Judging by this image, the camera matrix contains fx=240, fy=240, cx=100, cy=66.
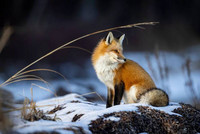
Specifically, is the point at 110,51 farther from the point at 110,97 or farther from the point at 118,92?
the point at 110,97

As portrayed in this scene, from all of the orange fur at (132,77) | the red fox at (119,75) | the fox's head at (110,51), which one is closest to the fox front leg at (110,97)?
the red fox at (119,75)

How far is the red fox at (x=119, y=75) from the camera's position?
13.0 feet

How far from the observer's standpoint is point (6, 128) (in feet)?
5.00

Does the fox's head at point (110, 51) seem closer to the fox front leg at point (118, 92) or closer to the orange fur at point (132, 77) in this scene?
the orange fur at point (132, 77)

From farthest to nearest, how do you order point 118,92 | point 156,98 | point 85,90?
point 85,90
point 118,92
point 156,98

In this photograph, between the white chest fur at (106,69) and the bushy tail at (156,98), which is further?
the white chest fur at (106,69)

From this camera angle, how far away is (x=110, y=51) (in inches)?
163

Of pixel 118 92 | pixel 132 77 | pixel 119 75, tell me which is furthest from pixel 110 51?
pixel 118 92

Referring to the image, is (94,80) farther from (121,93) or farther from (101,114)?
(101,114)

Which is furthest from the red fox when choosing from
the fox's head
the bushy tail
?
the bushy tail

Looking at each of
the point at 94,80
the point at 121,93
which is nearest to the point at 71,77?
the point at 94,80

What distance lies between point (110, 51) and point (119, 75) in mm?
441

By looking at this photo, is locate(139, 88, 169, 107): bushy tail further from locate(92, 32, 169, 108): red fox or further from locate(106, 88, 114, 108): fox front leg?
locate(106, 88, 114, 108): fox front leg

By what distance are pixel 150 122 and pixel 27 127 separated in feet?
4.73
